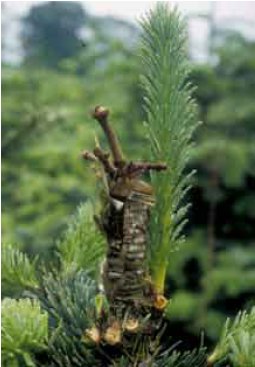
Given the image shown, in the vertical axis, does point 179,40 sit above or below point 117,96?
below

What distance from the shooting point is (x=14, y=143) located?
3.34 meters

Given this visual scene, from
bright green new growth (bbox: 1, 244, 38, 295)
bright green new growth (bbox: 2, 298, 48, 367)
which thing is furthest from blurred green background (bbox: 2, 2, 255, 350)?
bright green new growth (bbox: 2, 298, 48, 367)

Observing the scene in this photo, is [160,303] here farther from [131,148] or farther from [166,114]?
[131,148]

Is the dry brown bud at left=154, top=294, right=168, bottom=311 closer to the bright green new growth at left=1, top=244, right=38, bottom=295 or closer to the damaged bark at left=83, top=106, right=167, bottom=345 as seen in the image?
the damaged bark at left=83, top=106, right=167, bottom=345

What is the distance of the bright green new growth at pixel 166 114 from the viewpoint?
536 mm

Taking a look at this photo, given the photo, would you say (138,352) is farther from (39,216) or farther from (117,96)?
(117,96)

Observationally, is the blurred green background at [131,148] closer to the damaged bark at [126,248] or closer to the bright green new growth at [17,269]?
the bright green new growth at [17,269]

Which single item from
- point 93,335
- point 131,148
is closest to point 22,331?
point 93,335

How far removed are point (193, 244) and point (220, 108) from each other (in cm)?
74

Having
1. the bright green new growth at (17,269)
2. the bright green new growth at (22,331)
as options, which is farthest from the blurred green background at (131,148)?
the bright green new growth at (22,331)

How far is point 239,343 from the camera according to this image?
1.70 ft

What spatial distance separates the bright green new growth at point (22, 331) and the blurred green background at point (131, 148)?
334 centimetres

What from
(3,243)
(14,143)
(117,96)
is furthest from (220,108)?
(3,243)

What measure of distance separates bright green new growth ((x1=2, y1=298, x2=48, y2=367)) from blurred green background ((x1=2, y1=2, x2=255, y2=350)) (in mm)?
3338
